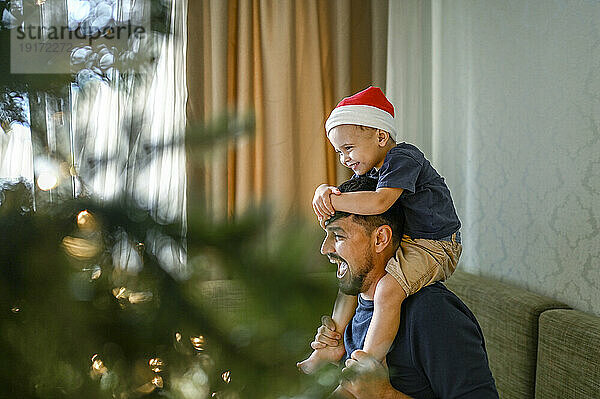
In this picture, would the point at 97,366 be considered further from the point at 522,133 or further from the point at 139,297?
the point at 522,133

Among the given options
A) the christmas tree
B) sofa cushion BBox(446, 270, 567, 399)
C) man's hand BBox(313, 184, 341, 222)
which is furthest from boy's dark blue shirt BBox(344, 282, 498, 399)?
the christmas tree

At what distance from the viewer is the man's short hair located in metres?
1.41

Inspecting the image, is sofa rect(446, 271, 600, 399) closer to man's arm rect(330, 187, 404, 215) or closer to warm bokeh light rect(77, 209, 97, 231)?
man's arm rect(330, 187, 404, 215)

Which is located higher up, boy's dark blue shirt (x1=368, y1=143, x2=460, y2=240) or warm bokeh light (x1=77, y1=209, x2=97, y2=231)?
warm bokeh light (x1=77, y1=209, x2=97, y2=231)

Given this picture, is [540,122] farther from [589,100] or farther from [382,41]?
[382,41]

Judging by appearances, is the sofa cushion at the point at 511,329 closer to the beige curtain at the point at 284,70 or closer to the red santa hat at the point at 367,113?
the red santa hat at the point at 367,113

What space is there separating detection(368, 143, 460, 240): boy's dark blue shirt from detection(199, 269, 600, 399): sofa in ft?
1.76

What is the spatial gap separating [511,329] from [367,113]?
0.97 metres

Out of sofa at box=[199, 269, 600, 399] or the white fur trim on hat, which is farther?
sofa at box=[199, 269, 600, 399]

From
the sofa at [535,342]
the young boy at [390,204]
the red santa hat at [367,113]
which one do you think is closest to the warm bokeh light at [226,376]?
the young boy at [390,204]

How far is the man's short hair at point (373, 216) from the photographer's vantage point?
4.62ft

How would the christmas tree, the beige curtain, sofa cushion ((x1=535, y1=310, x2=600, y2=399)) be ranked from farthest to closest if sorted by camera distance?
1. the beige curtain
2. sofa cushion ((x1=535, y1=310, x2=600, y2=399))
3. the christmas tree

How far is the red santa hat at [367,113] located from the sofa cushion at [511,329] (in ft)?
2.68

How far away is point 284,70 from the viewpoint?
115 inches
